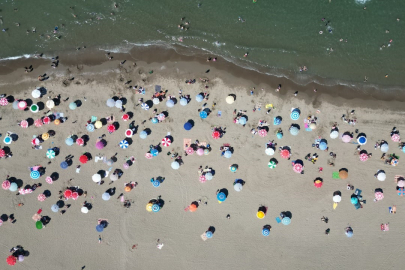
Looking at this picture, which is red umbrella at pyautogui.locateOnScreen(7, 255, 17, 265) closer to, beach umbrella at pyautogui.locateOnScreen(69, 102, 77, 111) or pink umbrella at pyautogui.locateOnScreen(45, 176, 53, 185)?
pink umbrella at pyautogui.locateOnScreen(45, 176, 53, 185)

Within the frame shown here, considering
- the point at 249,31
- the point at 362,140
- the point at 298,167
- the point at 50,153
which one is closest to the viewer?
the point at 362,140

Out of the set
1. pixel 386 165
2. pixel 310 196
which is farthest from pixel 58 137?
pixel 386 165

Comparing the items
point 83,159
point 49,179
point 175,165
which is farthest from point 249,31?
point 49,179

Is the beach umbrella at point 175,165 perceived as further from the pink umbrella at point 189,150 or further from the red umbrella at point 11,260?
the red umbrella at point 11,260

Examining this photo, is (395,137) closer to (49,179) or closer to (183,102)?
(183,102)

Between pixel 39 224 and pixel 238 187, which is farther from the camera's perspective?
pixel 39 224
